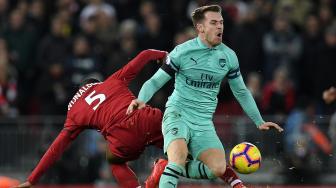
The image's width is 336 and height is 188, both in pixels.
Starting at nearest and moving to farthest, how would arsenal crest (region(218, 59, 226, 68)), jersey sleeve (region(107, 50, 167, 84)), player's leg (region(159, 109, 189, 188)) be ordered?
player's leg (region(159, 109, 189, 188)), arsenal crest (region(218, 59, 226, 68)), jersey sleeve (region(107, 50, 167, 84))

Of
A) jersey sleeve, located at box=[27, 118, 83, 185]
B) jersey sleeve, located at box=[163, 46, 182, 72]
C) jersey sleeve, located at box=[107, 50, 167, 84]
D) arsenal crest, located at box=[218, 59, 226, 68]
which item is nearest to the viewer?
jersey sleeve, located at box=[163, 46, 182, 72]

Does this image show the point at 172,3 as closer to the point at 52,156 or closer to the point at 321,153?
the point at 321,153

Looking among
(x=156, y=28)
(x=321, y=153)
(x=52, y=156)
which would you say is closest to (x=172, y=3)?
(x=156, y=28)

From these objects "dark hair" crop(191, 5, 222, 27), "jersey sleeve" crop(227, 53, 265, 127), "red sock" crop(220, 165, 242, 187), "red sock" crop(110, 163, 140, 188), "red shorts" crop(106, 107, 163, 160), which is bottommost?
"red sock" crop(110, 163, 140, 188)

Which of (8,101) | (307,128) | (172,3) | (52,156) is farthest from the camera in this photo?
(172,3)

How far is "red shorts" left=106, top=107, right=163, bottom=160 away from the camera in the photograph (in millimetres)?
12719

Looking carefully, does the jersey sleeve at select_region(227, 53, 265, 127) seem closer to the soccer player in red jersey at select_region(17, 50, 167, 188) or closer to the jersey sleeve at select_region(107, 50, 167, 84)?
the soccer player in red jersey at select_region(17, 50, 167, 188)

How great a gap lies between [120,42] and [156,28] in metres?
0.69

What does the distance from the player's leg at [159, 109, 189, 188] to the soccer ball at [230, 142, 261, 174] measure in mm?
660

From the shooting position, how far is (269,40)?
60.1 ft

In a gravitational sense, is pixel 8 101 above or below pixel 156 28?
below

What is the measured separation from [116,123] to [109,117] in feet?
0.37

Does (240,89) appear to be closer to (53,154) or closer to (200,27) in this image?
(200,27)

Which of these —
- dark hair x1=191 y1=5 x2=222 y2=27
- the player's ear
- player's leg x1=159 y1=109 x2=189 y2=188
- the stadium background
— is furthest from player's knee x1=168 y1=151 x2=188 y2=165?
the stadium background
